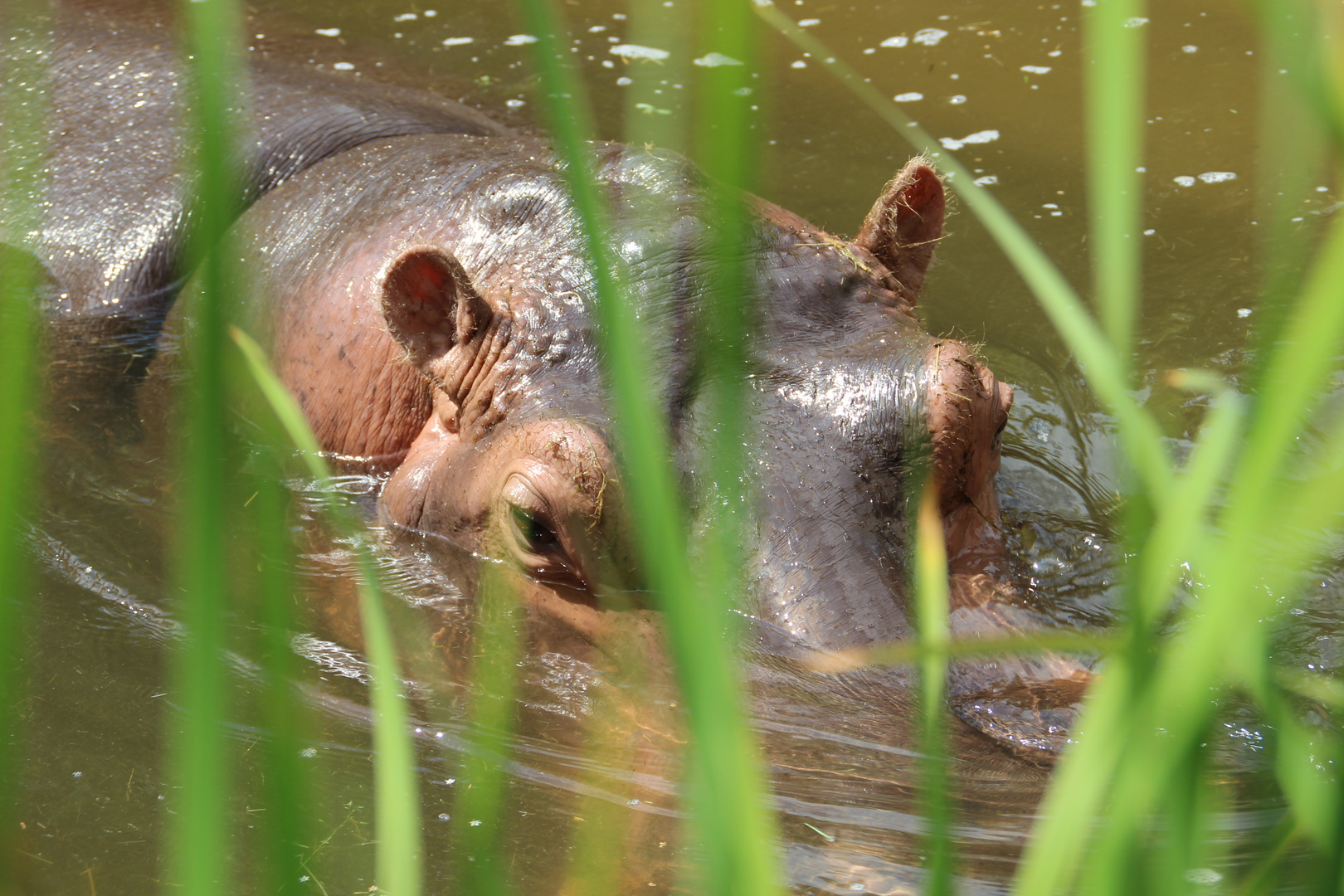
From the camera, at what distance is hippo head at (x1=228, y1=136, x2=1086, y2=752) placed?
2688mm

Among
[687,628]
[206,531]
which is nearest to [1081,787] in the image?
[687,628]

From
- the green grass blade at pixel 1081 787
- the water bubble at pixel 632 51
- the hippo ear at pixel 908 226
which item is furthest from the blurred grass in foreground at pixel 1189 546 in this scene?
the water bubble at pixel 632 51

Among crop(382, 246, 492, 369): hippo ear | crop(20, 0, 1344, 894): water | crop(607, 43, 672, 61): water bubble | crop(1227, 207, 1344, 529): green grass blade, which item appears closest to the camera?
crop(1227, 207, 1344, 529): green grass blade

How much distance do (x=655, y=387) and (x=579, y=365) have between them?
259 millimetres

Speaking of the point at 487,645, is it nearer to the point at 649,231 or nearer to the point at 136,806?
the point at 136,806

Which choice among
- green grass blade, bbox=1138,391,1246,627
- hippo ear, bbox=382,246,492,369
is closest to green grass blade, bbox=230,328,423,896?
green grass blade, bbox=1138,391,1246,627

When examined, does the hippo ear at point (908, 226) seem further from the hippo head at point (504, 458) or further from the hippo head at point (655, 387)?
the hippo head at point (504, 458)

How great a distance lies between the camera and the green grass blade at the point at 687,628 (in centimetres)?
95

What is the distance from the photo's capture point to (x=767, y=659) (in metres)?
2.55

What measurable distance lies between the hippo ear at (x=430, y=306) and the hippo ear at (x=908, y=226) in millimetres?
1139

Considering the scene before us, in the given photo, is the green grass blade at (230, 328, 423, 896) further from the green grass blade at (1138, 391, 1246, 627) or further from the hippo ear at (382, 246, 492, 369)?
the hippo ear at (382, 246, 492, 369)

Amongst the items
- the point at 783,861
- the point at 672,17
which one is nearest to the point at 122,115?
the point at 783,861

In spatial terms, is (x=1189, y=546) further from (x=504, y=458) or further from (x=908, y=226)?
(x=908, y=226)

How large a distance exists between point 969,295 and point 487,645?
13.3 feet
